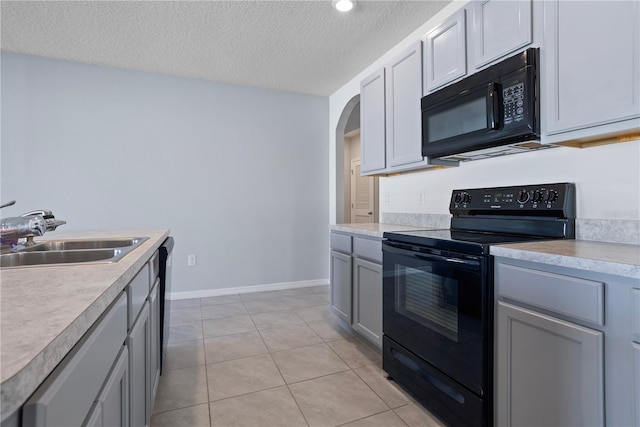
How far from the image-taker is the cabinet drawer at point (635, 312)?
3.04ft

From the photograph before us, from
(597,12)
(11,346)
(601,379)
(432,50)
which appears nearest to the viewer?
(11,346)

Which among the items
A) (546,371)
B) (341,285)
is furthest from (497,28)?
(341,285)

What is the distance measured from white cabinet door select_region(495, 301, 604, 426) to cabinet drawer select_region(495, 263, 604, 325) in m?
0.04

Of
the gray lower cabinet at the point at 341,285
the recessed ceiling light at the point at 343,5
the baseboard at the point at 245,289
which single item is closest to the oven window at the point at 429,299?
the gray lower cabinet at the point at 341,285

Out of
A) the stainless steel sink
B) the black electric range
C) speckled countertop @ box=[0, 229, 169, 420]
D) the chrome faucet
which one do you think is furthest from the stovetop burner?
the chrome faucet

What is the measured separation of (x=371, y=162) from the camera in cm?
284

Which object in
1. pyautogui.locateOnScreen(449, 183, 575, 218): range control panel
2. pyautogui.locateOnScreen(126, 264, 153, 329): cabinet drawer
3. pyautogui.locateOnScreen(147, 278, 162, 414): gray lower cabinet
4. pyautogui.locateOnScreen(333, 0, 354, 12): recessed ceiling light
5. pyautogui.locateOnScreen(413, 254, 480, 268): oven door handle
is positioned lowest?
pyautogui.locateOnScreen(147, 278, 162, 414): gray lower cabinet

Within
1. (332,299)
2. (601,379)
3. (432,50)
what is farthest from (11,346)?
(332,299)

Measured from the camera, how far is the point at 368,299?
230 cm

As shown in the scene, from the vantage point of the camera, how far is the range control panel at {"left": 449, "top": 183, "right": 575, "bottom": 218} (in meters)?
1.62

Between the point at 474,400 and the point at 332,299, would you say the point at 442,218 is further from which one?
the point at 474,400

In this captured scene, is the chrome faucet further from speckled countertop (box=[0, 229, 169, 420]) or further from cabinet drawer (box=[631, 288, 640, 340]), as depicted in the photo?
cabinet drawer (box=[631, 288, 640, 340])

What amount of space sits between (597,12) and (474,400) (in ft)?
5.39

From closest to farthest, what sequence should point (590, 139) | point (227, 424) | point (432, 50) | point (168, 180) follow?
point (590, 139) → point (227, 424) → point (432, 50) → point (168, 180)
